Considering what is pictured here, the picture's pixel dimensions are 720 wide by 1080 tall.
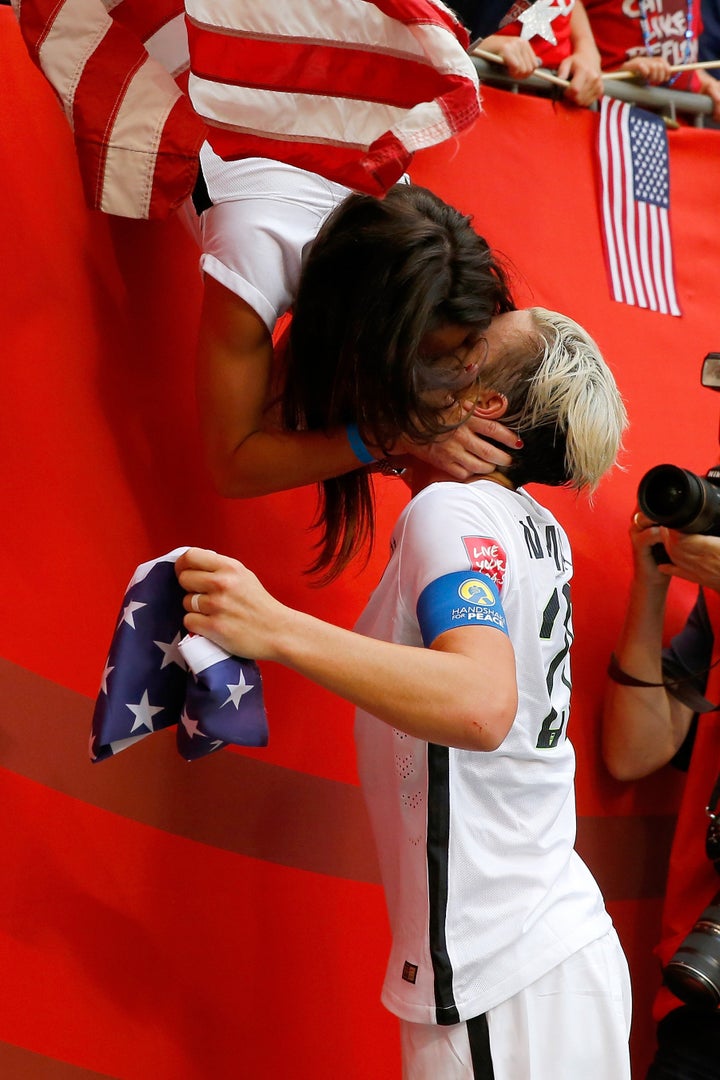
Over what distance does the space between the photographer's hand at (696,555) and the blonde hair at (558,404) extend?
1.66 ft

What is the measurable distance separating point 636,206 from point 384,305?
4.03ft

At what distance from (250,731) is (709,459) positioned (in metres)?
1.46

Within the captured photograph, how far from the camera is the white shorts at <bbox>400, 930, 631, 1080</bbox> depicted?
1172mm

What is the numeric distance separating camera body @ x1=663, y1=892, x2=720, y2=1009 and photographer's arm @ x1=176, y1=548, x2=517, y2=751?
0.87 metres

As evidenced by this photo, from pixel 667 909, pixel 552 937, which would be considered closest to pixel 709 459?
pixel 667 909

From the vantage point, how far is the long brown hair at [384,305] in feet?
4.06

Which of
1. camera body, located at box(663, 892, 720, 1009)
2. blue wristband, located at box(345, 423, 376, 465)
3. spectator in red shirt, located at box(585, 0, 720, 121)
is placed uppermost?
spectator in red shirt, located at box(585, 0, 720, 121)

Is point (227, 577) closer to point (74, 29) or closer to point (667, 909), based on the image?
point (74, 29)

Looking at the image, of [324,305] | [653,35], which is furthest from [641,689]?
[653,35]

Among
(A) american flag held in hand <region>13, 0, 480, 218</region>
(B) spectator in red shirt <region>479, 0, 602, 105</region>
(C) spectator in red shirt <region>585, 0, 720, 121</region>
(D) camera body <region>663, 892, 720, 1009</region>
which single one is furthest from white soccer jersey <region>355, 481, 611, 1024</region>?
(C) spectator in red shirt <region>585, 0, 720, 121</region>

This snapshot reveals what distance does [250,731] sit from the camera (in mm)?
1046

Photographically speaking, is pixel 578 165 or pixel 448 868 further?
pixel 578 165

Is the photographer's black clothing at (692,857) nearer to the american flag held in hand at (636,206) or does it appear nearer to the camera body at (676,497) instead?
the camera body at (676,497)

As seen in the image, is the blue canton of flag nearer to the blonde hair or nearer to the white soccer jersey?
the white soccer jersey
